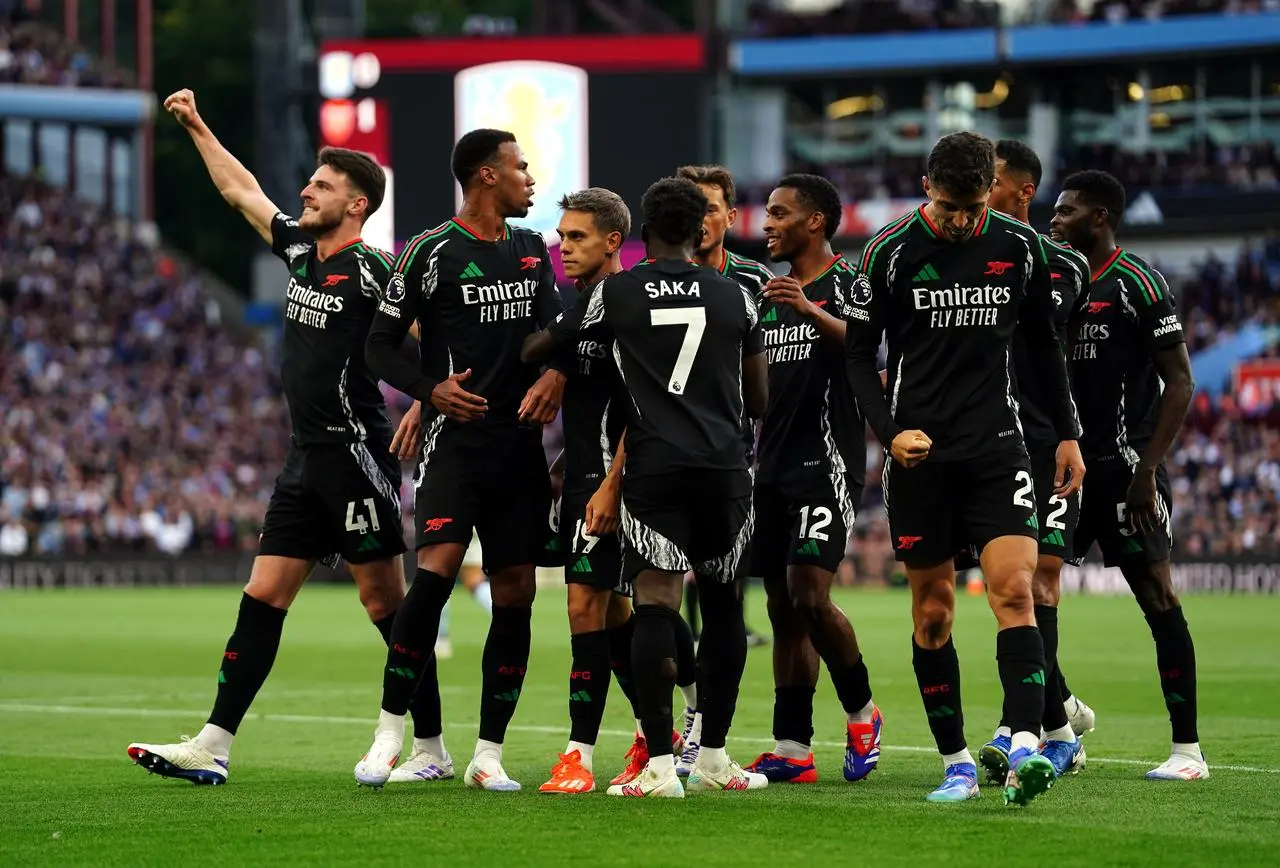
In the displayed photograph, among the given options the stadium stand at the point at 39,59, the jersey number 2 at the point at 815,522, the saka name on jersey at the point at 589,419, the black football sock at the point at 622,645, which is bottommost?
the black football sock at the point at 622,645

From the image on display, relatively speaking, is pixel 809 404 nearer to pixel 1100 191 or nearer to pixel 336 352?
pixel 1100 191

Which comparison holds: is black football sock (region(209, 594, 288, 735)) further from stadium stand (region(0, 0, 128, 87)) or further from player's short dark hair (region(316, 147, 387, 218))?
stadium stand (region(0, 0, 128, 87))

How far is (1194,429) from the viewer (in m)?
38.8

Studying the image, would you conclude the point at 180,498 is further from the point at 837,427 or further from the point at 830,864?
the point at 830,864

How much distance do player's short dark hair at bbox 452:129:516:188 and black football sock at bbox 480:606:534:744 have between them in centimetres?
187

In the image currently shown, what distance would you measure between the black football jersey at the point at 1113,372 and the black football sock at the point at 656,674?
2.46 meters

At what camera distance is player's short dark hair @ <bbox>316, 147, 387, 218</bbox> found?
366 inches

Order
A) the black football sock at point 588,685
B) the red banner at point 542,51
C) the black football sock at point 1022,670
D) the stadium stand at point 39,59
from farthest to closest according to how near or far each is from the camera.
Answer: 1. the stadium stand at point 39,59
2. the red banner at point 542,51
3. the black football sock at point 588,685
4. the black football sock at point 1022,670

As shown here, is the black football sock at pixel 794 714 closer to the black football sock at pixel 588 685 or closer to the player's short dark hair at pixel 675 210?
the black football sock at pixel 588 685

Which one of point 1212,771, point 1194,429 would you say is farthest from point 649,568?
point 1194,429

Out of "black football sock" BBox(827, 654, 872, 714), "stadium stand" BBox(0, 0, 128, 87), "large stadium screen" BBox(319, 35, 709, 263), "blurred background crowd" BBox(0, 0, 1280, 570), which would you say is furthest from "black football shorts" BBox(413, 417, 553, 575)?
"stadium stand" BBox(0, 0, 128, 87)

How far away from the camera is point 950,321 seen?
26.6ft

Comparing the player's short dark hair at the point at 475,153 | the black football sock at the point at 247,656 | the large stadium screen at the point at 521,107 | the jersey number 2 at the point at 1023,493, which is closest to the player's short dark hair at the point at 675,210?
the player's short dark hair at the point at 475,153

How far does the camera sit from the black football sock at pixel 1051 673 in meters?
8.95
